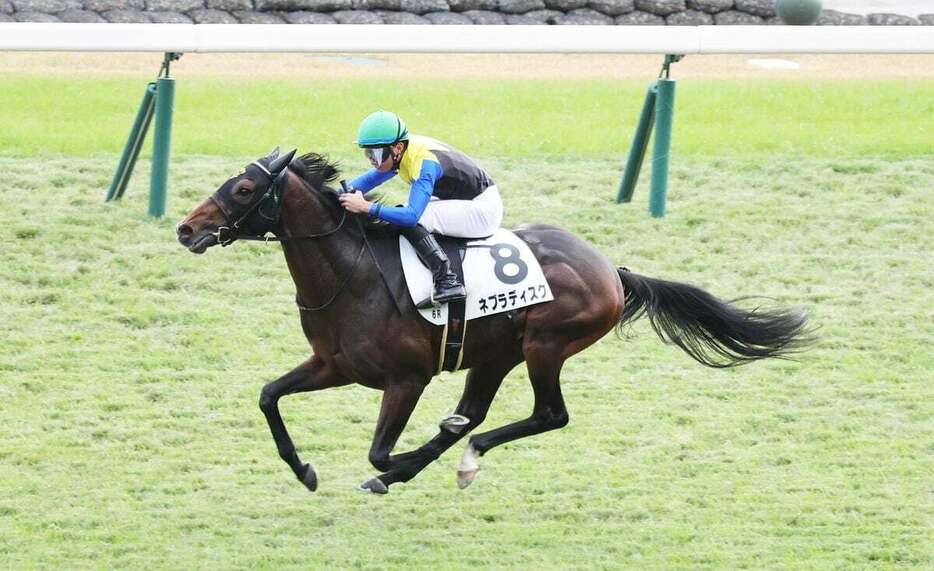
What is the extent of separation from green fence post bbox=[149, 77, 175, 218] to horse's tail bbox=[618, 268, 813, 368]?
4.01m

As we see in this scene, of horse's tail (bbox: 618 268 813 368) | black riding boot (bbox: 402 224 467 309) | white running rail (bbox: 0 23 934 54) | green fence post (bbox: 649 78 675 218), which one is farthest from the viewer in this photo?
green fence post (bbox: 649 78 675 218)

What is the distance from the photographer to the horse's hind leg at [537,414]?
629cm

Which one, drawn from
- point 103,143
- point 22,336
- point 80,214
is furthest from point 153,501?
point 103,143

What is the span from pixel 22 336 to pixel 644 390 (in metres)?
3.59

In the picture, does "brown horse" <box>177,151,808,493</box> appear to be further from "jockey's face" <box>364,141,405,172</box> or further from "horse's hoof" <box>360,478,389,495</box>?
"jockey's face" <box>364,141,405,172</box>

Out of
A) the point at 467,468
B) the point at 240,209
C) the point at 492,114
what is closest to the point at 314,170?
the point at 240,209

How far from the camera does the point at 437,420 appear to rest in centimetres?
751

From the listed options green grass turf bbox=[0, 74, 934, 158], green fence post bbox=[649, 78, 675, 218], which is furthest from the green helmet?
green grass turf bbox=[0, 74, 934, 158]

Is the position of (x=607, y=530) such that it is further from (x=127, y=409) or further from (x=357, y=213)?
(x=127, y=409)

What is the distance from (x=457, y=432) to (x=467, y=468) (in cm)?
16

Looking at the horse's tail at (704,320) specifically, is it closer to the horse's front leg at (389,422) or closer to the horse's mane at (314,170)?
the horse's front leg at (389,422)

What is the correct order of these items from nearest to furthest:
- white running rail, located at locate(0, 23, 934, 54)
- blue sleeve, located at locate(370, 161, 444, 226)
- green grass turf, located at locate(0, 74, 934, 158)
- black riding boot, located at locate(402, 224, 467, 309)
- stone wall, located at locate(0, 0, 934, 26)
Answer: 1. blue sleeve, located at locate(370, 161, 444, 226)
2. black riding boot, located at locate(402, 224, 467, 309)
3. white running rail, located at locate(0, 23, 934, 54)
4. green grass turf, located at locate(0, 74, 934, 158)
5. stone wall, located at locate(0, 0, 934, 26)

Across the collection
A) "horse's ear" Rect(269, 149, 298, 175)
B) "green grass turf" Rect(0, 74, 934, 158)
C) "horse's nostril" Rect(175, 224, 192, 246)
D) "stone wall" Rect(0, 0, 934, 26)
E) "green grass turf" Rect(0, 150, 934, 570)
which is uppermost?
"horse's ear" Rect(269, 149, 298, 175)

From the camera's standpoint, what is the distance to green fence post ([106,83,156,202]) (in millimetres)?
9695
